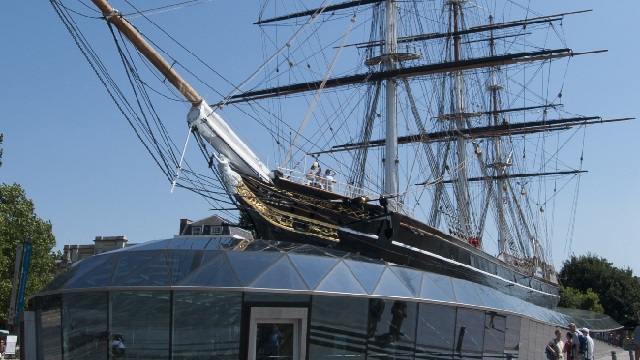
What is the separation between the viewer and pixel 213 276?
16.6 m

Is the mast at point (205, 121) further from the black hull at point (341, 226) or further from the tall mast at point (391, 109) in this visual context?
the tall mast at point (391, 109)

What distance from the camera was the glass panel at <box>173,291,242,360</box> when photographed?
53.6 ft

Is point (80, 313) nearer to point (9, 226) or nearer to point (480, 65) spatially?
point (480, 65)

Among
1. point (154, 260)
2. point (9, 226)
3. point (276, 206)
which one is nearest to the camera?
point (154, 260)

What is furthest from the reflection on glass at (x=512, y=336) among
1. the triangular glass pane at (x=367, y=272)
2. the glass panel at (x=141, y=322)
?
the glass panel at (x=141, y=322)

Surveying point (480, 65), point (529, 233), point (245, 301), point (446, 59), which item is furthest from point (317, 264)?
point (529, 233)

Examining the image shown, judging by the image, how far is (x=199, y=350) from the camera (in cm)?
1641

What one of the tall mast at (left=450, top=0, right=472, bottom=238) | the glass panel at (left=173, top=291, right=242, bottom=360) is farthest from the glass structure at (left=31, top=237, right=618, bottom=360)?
the tall mast at (left=450, top=0, right=472, bottom=238)

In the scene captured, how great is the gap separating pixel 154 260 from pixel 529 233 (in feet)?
131

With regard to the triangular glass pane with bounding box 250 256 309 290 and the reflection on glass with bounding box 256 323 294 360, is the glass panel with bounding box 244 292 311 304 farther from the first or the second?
the reflection on glass with bounding box 256 323 294 360

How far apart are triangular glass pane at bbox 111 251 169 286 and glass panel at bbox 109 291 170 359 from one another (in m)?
0.21

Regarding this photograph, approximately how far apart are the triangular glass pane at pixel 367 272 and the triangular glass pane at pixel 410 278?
459 mm

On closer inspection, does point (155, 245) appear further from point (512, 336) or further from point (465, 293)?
point (512, 336)

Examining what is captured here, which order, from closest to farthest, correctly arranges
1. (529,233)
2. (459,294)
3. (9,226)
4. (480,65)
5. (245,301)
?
(245,301) → (459,294) → (480,65) → (9,226) → (529,233)
